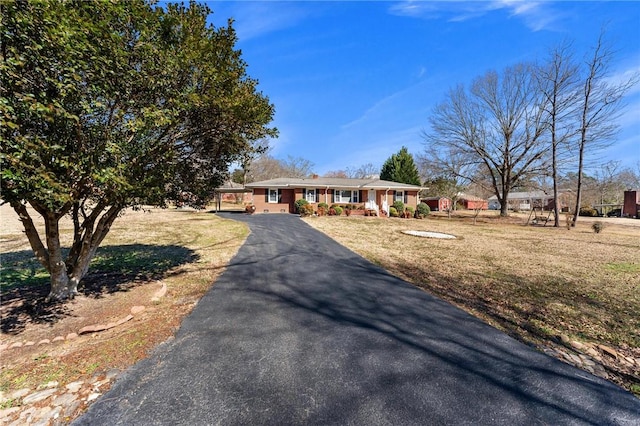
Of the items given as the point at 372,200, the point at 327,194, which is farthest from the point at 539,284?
the point at 372,200

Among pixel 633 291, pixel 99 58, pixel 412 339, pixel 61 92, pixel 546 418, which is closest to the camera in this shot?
pixel 546 418

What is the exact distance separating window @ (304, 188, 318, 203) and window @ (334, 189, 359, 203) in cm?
214

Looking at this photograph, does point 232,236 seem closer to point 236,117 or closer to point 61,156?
point 236,117

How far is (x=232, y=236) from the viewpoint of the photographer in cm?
1180

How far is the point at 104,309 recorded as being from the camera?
15.1ft

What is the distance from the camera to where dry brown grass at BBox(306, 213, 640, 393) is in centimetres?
398

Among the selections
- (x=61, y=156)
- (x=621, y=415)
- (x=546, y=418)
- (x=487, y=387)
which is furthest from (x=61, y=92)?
(x=621, y=415)

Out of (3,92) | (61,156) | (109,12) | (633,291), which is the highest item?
(109,12)

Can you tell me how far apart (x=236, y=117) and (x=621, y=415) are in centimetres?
607

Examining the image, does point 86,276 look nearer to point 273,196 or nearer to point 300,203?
point 300,203

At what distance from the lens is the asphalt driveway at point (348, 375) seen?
2342mm

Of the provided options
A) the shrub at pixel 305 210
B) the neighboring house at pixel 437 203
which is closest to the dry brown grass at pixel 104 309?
the shrub at pixel 305 210

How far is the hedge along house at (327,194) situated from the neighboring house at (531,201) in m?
25.7

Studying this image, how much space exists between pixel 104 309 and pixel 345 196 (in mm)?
23228
